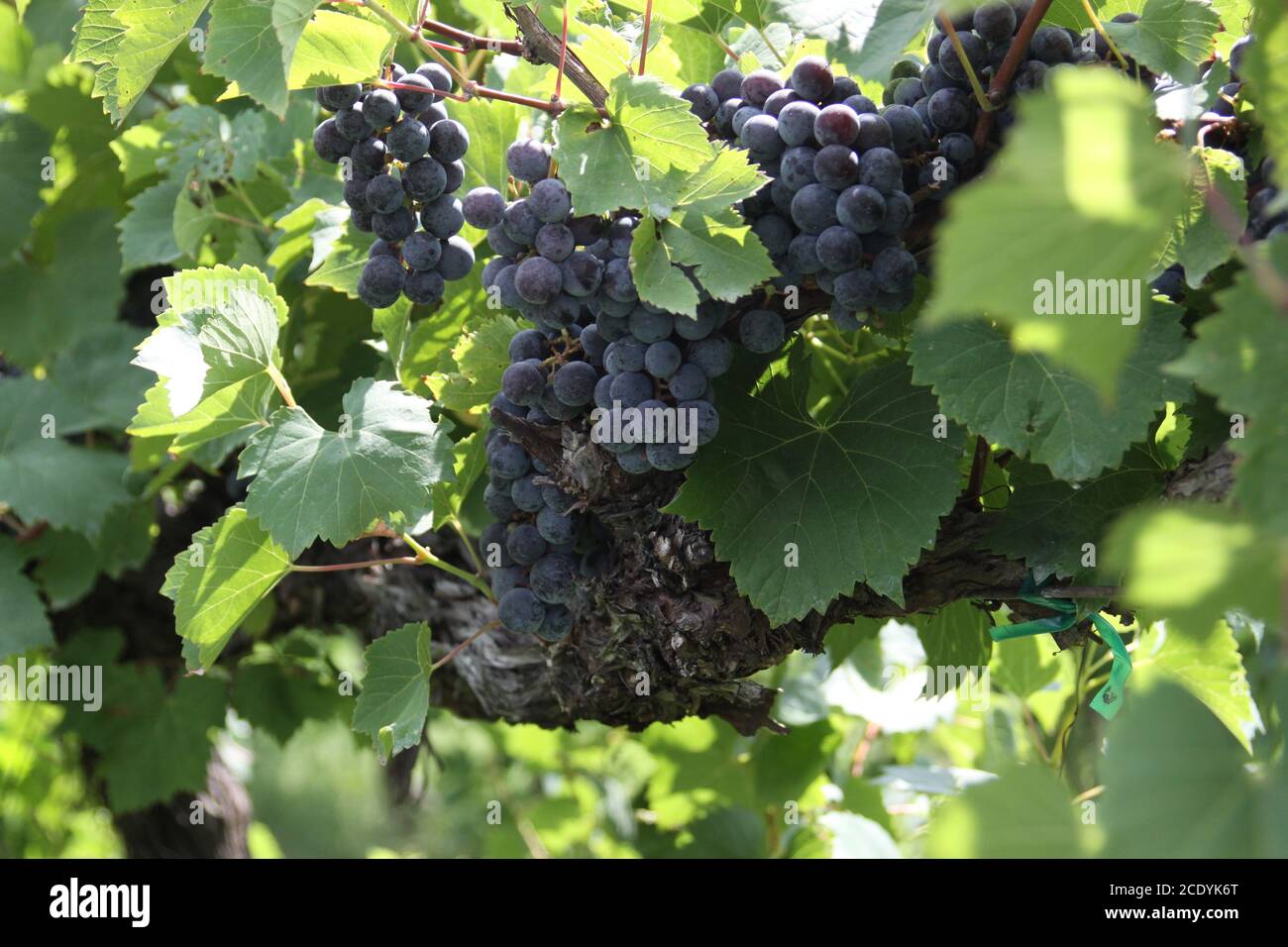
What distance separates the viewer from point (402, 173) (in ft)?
3.55

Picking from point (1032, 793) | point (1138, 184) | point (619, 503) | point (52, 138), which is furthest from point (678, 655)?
point (52, 138)

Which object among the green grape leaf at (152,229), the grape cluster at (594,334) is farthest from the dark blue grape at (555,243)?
the green grape leaf at (152,229)

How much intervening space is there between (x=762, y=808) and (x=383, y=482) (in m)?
1.10

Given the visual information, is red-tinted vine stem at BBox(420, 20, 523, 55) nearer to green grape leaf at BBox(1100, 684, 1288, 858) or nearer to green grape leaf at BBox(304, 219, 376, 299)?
green grape leaf at BBox(304, 219, 376, 299)

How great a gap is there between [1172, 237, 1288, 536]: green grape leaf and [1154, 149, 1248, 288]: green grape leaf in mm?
267

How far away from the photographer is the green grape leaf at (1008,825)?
1.77 ft

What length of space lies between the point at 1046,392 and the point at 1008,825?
0.44m

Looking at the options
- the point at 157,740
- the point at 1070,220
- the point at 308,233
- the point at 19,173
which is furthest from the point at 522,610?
the point at 19,173

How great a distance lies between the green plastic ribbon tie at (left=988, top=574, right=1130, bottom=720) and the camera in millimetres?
1032

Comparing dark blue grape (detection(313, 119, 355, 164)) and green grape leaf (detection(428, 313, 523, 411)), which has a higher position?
dark blue grape (detection(313, 119, 355, 164))

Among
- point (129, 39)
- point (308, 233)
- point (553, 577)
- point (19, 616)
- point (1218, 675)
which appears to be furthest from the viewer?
point (19, 616)

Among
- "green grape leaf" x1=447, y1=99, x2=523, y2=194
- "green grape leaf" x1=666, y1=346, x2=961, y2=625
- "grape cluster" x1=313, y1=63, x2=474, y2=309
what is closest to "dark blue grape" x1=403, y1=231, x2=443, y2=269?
"grape cluster" x1=313, y1=63, x2=474, y2=309

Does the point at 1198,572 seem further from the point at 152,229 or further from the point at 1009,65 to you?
the point at 152,229

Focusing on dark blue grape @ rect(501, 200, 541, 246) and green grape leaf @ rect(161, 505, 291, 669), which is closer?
dark blue grape @ rect(501, 200, 541, 246)
